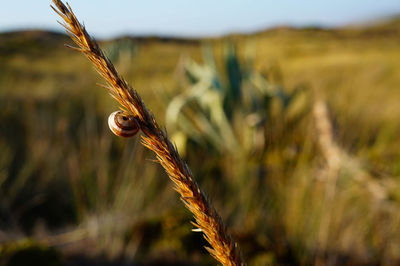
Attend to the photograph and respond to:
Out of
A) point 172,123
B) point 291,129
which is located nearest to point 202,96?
point 172,123

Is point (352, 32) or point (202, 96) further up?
point (352, 32)

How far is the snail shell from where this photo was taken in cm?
53

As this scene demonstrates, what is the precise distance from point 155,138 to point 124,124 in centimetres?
6

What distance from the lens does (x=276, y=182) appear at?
114 inches

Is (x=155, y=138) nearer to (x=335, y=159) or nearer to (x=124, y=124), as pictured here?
(x=124, y=124)

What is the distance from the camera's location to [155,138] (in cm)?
51

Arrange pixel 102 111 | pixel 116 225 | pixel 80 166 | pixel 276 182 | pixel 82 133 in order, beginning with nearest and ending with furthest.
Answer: pixel 116 225 < pixel 276 182 < pixel 80 166 < pixel 82 133 < pixel 102 111

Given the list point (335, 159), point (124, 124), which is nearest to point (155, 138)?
point (124, 124)

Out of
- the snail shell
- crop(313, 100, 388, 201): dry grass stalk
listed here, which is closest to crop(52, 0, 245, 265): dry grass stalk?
the snail shell

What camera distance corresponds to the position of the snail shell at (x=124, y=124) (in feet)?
1.75

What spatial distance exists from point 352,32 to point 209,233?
1533 inches

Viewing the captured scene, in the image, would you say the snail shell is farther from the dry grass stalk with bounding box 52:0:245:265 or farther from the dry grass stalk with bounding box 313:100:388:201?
the dry grass stalk with bounding box 313:100:388:201

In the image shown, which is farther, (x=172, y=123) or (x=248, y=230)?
(x=172, y=123)

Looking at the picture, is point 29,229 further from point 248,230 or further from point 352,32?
point 352,32
